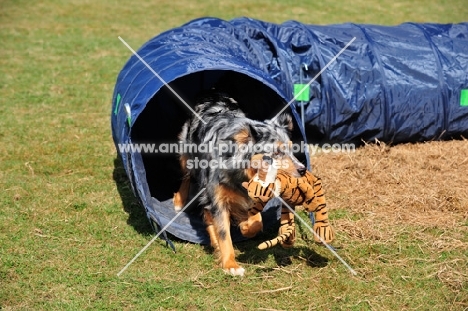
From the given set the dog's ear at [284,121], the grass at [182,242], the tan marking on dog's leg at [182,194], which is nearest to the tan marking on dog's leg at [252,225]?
the grass at [182,242]

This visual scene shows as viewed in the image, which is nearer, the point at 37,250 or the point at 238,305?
the point at 238,305

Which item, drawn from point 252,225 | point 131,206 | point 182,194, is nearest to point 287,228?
point 252,225

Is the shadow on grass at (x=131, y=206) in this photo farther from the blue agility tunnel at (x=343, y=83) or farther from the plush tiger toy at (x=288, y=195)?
the plush tiger toy at (x=288, y=195)

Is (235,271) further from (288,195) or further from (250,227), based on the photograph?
(288,195)

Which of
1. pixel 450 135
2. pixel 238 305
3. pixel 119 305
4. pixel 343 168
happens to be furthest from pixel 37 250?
pixel 450 135

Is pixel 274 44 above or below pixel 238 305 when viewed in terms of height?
above

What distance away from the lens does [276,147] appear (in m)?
4.73

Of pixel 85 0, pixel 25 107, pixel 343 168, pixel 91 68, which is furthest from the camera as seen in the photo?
pixel 85 0

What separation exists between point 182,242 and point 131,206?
0.96 m

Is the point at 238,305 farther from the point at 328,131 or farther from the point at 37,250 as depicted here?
the point at 328,131

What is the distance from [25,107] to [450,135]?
247 inches

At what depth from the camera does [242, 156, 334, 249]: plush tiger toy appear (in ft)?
14.8

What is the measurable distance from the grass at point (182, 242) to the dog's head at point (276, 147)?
2.82 ft

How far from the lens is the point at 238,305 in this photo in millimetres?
4336
